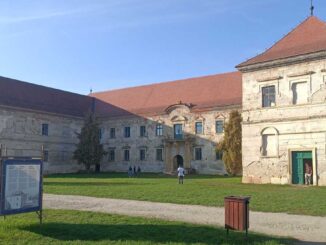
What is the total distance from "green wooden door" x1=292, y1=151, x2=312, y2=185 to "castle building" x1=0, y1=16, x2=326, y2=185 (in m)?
0.07

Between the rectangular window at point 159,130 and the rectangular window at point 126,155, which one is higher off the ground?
the rectangular window at point 159,130

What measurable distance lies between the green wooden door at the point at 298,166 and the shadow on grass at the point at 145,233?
63.1 feet

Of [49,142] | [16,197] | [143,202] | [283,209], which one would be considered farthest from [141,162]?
[16,197]

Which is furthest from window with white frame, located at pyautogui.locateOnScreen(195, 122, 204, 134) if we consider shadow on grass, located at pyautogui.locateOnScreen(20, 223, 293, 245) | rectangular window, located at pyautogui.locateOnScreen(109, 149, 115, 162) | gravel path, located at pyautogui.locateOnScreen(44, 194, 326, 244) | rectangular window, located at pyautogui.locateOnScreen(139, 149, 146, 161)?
shadow on grass, located at pyautogui.locateOnScreen(20, 223, 293, 245)

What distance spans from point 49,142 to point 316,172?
3186 centimetres

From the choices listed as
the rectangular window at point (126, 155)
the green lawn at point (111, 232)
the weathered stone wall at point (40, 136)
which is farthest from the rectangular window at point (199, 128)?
the green lawn at point (111, 232)

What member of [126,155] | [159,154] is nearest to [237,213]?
[159,154]

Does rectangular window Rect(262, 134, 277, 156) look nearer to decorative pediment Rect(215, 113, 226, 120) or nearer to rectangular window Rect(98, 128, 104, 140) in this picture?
decorative pediment Rect(215, 113, 226, 120)

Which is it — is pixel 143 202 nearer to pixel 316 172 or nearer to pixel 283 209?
pixel 283 209

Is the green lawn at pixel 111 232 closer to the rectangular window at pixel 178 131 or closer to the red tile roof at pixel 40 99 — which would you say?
the rectangular window at pixel 178 131

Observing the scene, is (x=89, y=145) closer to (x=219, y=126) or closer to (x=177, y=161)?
(x=177, y=161)

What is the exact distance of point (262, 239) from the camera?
377 inches

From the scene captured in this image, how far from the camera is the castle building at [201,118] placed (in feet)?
92.9

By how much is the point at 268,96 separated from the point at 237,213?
21869 millimetres
